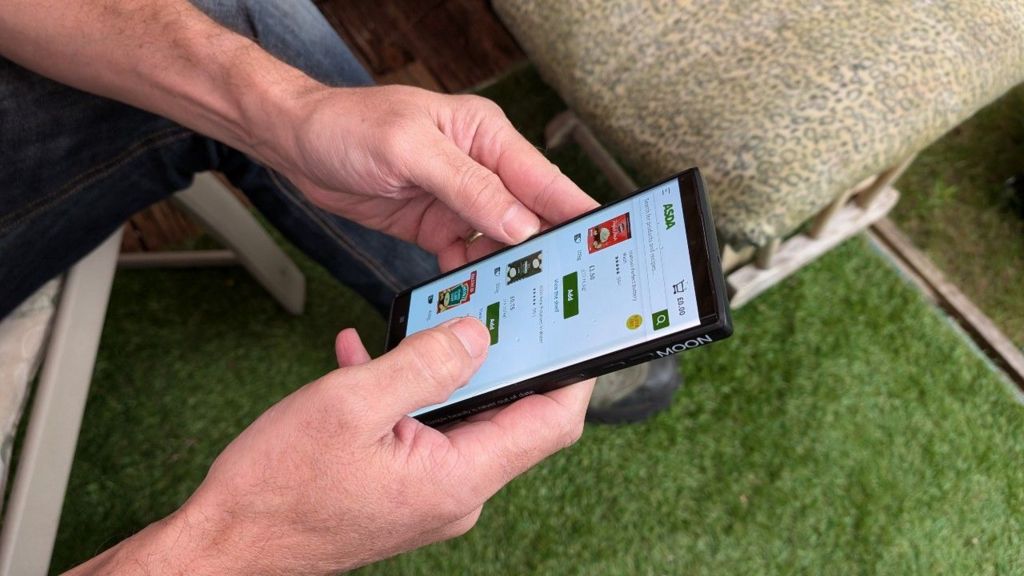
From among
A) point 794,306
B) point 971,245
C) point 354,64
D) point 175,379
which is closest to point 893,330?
point 794,306

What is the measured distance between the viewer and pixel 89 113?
68 centimetres

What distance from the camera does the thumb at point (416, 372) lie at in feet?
1.50

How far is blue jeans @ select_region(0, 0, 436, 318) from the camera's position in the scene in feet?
2.14

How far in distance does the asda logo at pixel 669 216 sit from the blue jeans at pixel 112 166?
0.41 meters

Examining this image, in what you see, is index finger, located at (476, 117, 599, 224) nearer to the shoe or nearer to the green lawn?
the shoe

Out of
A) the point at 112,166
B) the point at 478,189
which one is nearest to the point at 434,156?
the point at 478,189

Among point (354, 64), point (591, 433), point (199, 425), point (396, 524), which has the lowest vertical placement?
point (396, 524)

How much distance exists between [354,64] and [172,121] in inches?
8.5

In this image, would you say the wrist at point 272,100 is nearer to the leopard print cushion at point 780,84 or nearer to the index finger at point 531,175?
the index finger at point 531,175

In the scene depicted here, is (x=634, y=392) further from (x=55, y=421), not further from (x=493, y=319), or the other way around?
(x=55, y=421)

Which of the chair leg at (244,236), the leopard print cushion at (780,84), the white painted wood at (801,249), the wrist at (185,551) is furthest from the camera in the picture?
the white painted wood at (801,249)

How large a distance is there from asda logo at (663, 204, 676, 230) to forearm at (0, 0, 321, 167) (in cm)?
35

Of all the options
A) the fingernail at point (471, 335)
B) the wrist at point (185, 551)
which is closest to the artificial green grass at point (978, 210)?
the fingernail at point (471, 335)

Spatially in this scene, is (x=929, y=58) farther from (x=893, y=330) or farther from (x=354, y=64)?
(x=354, y=64)
